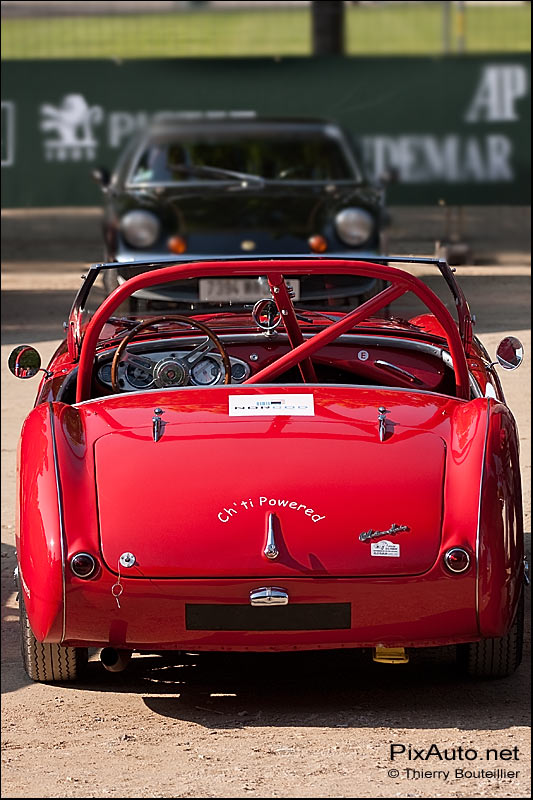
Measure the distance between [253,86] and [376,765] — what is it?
531 inches

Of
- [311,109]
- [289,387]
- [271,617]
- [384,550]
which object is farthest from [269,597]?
[311,109]

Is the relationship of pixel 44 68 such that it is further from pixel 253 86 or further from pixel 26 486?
pixel 26 486

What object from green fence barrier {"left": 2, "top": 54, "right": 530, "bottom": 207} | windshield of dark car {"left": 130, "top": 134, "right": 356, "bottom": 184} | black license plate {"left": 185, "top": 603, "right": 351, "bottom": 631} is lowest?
black license plate {"left": 185, "top": 603, "right": 351, "bottom": 631}

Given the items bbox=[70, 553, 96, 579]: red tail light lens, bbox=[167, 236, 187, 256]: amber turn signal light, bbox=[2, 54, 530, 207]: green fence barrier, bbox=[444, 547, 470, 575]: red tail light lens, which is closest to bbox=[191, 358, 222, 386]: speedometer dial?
bbox=[70, 553, 96, 579]: red tail light lens

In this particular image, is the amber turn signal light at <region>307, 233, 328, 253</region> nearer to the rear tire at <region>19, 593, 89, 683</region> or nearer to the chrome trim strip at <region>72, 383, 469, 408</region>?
the chrome trim strip at <region>72, 383, 469, 408</region>

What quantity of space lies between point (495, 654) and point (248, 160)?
7999 millimetres

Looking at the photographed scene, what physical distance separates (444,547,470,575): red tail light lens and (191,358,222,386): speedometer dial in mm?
1121

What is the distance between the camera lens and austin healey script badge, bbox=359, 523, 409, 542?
144 inches

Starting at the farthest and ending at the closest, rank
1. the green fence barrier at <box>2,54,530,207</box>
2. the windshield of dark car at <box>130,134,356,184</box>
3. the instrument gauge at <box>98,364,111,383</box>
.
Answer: the green fence barrier at <box>2,54,530,207</box> < the windshield of dark car at <box>130,134,356,184</box> < the instrument gauge at <box>98,364,111,383</box>

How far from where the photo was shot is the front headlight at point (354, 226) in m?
10.6

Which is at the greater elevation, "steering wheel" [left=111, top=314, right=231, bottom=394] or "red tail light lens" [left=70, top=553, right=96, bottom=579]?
"steering wheel" [left=111, top=314, right=231, bottom=394]

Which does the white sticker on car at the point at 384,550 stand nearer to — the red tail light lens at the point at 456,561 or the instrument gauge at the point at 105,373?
the red tail light lens at the point at 456,561

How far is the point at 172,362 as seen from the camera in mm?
4414

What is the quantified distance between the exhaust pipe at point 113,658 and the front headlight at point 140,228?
6948 mm
